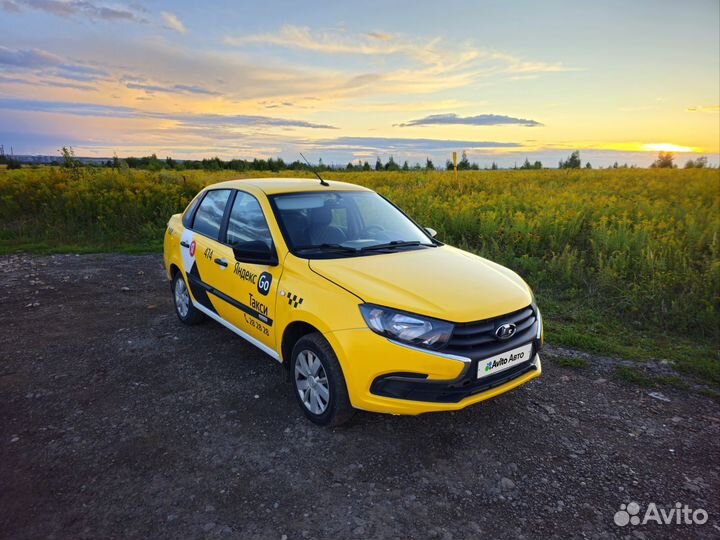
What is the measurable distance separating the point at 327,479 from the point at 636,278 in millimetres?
5193

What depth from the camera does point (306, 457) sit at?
2928 millimetres

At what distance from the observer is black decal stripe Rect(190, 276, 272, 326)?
356 cm

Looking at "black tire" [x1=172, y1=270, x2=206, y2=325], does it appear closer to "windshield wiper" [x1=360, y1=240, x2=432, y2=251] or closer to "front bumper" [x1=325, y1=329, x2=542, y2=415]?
"windshield wiper" [x1=360, y1=240, x2=432, y2=251]

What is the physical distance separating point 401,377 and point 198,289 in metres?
2.68

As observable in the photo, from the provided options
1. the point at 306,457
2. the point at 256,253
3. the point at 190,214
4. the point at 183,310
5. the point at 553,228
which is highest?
the point at 190,214

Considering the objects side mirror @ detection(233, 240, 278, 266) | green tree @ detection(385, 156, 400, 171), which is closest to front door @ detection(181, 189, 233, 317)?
side mirror @ detection(233, 240, 278, 266)

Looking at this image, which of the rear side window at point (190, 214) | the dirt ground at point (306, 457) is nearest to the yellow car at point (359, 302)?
the dirt ground at point (306, 457)

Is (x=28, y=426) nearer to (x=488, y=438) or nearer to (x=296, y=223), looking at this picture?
(x=296, y=223)

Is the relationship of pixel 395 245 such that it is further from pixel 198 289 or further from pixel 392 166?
pixel 392 166

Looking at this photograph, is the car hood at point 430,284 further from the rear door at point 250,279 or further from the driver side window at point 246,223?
the driver side window at point 246,223

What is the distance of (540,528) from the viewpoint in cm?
239

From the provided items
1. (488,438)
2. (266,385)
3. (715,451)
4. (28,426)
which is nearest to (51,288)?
(28,426)

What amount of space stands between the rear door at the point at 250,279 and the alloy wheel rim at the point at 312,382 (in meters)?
0.38

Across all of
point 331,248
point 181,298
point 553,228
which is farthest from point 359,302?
point 553,228
